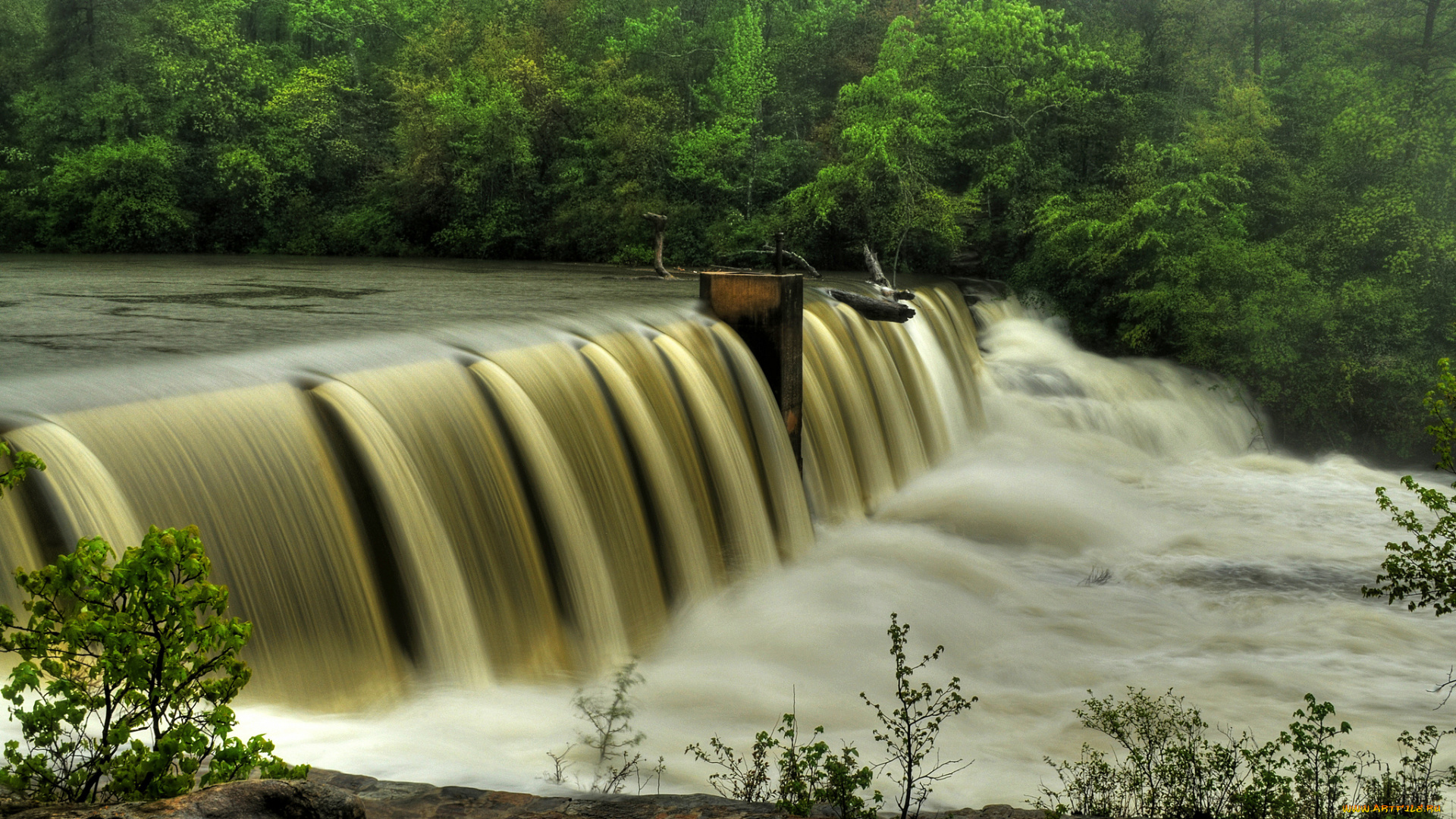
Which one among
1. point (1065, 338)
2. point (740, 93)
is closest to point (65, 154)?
point (740, 93)

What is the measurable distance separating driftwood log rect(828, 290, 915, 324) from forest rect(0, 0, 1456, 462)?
8655 mm

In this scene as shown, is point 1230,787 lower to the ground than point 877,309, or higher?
lower

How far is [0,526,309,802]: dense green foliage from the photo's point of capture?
355 centimetres

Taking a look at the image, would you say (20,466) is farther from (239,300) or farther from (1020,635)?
(239,300)

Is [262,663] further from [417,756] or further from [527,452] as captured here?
[527,452]

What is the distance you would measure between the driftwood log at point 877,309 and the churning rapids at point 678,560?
3.80 feet

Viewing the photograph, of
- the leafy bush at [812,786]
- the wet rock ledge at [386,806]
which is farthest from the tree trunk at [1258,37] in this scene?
the wet rock ledge at [386,806]

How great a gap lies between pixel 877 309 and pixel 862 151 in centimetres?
1259

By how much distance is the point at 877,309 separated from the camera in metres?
20.0

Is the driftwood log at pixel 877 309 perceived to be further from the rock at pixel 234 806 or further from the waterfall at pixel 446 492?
the rock at pixel 234 806

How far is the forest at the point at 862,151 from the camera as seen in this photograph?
24.8m

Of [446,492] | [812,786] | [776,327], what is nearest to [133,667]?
[812,786]

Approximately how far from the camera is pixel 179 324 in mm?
13203

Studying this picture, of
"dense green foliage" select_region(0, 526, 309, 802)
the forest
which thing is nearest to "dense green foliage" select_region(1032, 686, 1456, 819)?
"dense green foliage" select_region(0, 526, 309, 802)
